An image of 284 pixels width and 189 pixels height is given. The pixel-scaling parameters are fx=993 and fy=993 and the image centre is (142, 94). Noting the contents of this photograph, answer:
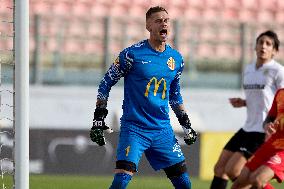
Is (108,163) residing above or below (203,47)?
below

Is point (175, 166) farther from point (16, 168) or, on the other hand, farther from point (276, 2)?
point (276, 2)

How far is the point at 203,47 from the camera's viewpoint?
596 inches

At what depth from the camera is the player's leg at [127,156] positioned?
746cm

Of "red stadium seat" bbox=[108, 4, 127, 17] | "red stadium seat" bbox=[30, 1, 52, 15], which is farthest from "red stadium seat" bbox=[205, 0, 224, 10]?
"red stadium seat" bbox=[30, 1, 52, 15]

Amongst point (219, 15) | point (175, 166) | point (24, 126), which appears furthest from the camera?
point (219, 15)

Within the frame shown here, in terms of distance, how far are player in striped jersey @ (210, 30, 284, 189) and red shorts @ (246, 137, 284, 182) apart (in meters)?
1.06

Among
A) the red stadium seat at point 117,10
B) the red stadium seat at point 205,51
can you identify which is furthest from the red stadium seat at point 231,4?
the red stadium seat at point 205,51

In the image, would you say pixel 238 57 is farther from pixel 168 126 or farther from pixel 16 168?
pixel 16 168

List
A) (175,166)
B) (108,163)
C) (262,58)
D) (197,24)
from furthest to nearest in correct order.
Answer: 1. (197,24)
2. (108,163)
3. (262,58)
4. (175,166)

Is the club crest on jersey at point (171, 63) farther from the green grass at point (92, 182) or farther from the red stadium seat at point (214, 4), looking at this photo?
the red stadium seat at point (214, 4)

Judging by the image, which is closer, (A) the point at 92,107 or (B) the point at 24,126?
(B) the point at 24,126

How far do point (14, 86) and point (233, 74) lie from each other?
8010 millimetres

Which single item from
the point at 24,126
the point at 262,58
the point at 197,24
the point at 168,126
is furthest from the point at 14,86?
the point at 197,24

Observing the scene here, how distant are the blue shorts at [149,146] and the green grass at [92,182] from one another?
4.13m
